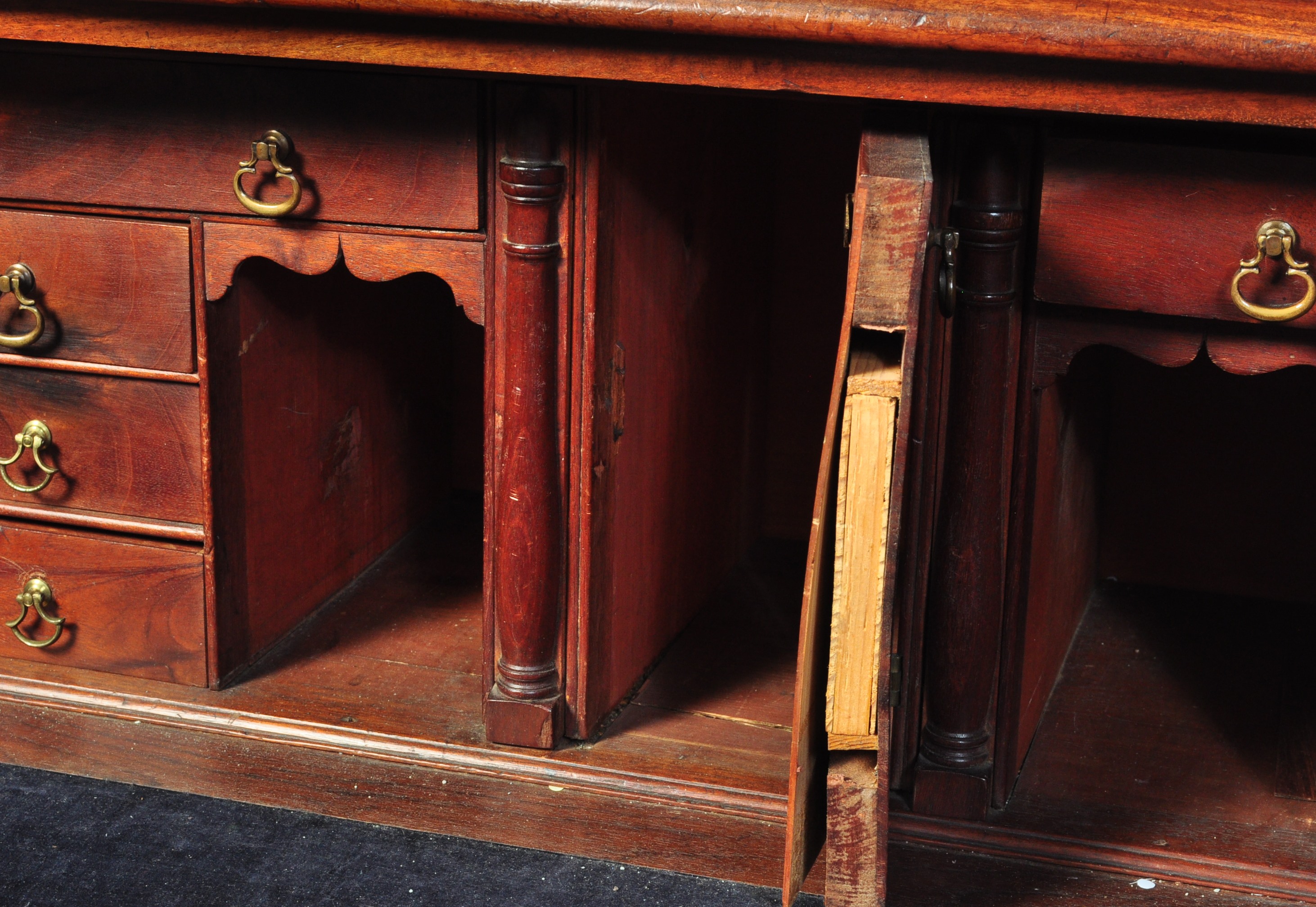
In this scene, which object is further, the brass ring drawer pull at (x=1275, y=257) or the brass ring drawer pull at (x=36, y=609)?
the brass ring drawer pull at (x=36, y=609)

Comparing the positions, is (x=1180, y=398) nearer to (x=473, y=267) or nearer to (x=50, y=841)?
(x=473, y=267)

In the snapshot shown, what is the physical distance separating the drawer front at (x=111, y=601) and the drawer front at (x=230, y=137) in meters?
0.35

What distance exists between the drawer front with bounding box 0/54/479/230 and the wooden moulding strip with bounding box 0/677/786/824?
0.50 m

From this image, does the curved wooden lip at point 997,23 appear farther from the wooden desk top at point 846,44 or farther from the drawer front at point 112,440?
the drawer front at point 112,440

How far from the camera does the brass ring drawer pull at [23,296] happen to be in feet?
4.59

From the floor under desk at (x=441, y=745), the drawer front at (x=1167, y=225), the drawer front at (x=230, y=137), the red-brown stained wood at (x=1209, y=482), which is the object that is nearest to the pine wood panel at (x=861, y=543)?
Answer: the drawer front at (x=1167, y=225)

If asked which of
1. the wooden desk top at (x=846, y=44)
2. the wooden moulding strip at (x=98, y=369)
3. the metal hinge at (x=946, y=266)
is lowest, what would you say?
the wooden moulding strip at (x=98, y=369)

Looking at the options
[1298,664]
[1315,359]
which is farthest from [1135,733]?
[1315,359]

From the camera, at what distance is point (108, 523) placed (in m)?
1.47

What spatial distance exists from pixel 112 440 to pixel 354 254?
0.34 meters

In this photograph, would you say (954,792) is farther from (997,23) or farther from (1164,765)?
(997,23)

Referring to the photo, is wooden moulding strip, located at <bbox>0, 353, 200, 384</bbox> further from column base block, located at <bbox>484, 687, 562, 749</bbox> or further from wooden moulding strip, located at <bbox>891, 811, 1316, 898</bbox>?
wooden moulding strip, located at <bbox>891, 811, 1316, 898</bbox>

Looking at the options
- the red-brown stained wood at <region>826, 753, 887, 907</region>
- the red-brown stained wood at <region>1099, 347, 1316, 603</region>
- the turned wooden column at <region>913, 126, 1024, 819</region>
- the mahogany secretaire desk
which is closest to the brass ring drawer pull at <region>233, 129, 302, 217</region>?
the mahogany secretaire desk

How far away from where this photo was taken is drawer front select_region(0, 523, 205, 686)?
148 cm
